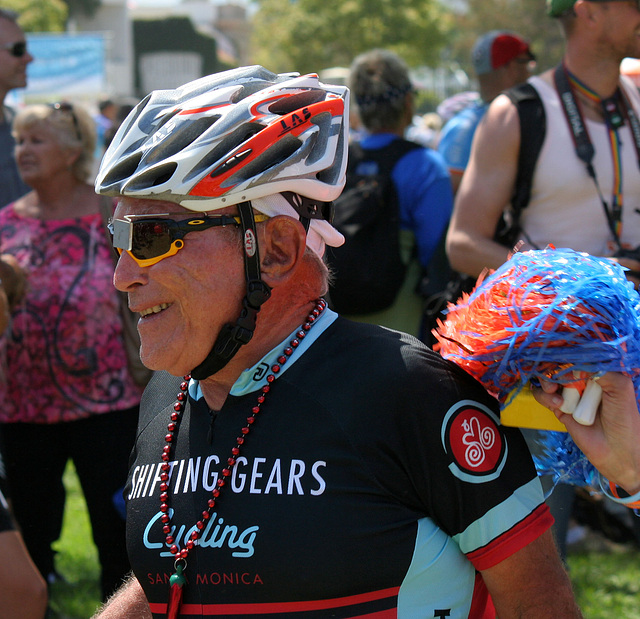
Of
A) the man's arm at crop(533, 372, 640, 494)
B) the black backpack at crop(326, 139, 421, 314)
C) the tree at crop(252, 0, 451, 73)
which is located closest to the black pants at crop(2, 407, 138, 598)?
the black backpack at crop(326, 139, 421, 314)

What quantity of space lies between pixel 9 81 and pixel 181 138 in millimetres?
3904

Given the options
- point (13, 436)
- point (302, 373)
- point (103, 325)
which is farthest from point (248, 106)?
point (13, 436)

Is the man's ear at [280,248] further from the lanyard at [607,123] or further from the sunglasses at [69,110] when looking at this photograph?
the sunglasses at [69,110]

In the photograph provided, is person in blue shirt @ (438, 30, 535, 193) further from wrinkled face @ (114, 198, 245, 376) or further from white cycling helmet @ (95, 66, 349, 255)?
wrinkled face @ (114, 198, 245, 376)

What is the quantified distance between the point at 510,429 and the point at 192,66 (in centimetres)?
3888

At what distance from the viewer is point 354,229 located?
4207mm

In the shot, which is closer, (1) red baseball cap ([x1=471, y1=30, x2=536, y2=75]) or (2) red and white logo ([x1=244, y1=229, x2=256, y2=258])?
(2) red and white logo ([x1=244, y1=229, x2=256, y2=258])

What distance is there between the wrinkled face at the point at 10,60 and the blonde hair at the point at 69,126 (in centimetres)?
54

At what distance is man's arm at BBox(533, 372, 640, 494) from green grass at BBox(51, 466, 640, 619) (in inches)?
123

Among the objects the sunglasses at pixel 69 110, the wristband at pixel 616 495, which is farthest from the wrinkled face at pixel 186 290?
the sunglasses at pixel 69 110

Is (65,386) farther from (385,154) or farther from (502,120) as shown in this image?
(502,120)

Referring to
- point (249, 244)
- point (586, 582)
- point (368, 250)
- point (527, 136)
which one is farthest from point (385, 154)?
point (249, 244)

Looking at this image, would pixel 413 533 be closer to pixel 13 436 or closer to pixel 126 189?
pixel 126 189

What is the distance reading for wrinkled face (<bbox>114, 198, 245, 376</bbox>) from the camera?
6.11 ft
